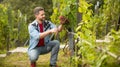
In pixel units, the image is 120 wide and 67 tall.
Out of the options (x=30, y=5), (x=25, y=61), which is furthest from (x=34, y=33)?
(x=30, y=5)

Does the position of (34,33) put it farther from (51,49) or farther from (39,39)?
(51,49)

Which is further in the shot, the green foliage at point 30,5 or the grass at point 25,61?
the green foliage at point 30,5

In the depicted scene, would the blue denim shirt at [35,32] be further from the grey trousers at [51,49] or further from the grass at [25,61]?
the grass at [25,61]

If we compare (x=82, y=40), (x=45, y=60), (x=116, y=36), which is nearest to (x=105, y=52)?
(x=116, y=36)

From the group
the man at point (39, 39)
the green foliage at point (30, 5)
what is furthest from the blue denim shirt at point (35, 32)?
the green foliage at point (30, 5)

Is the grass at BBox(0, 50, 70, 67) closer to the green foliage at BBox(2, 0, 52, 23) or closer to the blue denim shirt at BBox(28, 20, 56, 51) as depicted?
the blue denim shirt at BBox(28, 20, 56, 51)

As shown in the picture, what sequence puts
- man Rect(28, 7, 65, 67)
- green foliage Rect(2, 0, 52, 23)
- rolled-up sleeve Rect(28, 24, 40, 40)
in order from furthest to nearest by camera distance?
green foliage Rect(2, 0, 52, 23) < man Rect(28, 7, 65, 67) < rolled-up sleeve Rect(28, 24, 40, 40)

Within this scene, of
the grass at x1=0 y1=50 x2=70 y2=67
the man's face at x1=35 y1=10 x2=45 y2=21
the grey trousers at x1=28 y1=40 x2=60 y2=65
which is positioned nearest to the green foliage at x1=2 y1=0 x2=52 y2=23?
the grass at x1=0 y1=50 x2=70 y2=67

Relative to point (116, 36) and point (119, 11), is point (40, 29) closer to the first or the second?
point (116, 36)

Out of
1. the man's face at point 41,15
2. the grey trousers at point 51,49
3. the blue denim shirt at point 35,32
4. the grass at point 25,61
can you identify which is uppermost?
the man's face at point 41,15

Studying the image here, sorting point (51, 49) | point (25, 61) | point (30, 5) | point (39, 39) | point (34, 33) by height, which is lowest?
point (30, 5)

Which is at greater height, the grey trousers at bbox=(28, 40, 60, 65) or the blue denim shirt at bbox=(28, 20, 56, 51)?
the blue denim shirt at bbox=(28, 20, 56, 51)

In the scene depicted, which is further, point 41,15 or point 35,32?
point 41,15

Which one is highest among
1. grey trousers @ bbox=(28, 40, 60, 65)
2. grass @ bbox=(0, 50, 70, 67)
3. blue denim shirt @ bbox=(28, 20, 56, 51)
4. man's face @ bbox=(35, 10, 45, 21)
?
man's face @ bbox=(35, 10, 45, 21)
